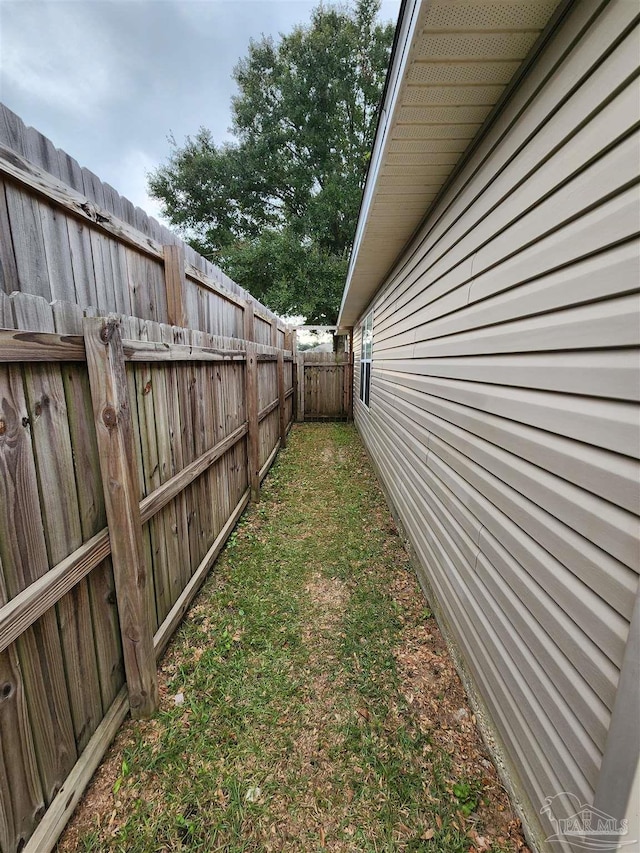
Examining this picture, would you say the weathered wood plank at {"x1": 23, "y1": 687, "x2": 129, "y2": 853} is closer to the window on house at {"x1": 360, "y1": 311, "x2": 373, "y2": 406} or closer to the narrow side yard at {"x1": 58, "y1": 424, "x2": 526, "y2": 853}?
the narrow side yard at {"x1": 58, "y1": 424, "x2": 526, "y2": 853}

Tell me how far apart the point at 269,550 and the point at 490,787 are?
226 cm

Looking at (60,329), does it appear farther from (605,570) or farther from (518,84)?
(518,84)

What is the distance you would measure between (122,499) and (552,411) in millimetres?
1759

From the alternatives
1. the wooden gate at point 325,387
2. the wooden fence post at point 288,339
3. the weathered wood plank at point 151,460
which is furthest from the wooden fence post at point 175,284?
the wooden gate at point 325,387

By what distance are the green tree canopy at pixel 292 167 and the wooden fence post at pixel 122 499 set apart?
12248 millimetres

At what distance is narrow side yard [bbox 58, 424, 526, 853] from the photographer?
1.40m

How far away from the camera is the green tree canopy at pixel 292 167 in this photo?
13.5m

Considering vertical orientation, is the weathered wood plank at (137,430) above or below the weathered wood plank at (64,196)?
below

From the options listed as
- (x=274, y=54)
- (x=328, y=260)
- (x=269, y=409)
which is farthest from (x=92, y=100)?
(x=269, y=409)

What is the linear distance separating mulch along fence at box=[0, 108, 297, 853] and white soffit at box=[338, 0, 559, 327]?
145cm

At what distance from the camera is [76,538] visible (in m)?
1.42

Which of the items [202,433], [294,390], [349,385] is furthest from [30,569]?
[349,385]

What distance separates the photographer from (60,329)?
1.30m

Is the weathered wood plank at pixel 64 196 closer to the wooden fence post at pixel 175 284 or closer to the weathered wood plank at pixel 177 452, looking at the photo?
the wooden fence post at pixel 175 284
